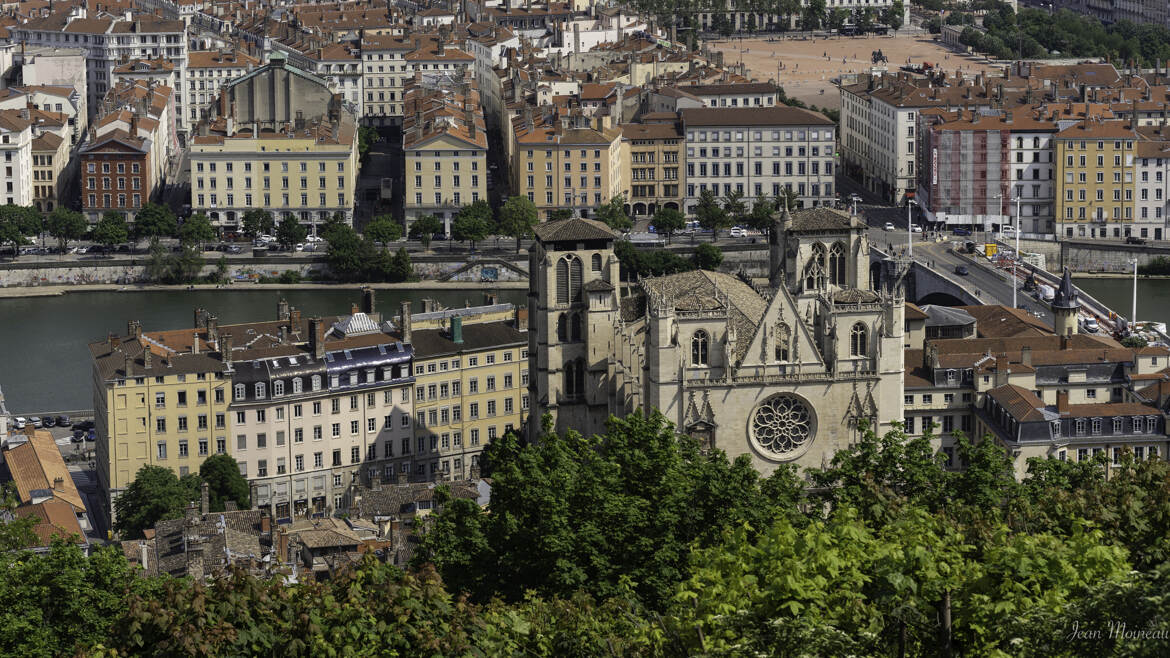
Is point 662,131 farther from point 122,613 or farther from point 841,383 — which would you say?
point 122,613

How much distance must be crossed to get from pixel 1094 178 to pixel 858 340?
3358 cm

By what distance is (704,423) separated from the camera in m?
36.9

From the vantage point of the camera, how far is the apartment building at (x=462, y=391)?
44688 millimetres

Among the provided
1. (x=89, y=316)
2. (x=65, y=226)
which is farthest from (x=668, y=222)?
(x=89, y=316)

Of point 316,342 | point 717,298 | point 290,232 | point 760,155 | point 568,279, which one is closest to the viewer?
point 717,298

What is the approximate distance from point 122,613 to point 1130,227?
50.2 m

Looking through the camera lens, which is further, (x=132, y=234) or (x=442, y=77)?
(x=442, y=77)

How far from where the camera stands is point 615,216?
226 ft

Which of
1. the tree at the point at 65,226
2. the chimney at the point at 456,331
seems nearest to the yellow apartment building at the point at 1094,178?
the tree at the point at 65,226

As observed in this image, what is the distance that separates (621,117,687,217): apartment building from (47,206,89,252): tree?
1558cm

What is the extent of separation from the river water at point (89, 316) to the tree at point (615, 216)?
4852 mm

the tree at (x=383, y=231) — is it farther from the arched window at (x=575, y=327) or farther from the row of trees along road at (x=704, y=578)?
the row of trees along road at (x=704, y=578)

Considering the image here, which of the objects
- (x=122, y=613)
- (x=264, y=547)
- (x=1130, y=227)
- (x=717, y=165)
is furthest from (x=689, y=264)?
(x=122, y=613)

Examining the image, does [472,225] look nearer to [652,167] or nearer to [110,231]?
[652,167]
